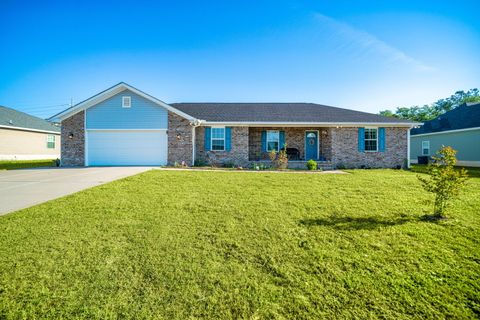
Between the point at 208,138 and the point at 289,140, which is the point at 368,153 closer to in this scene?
the point at 289,140

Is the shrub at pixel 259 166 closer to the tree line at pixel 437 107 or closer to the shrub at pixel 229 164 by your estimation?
the shrub at pixel 229 164

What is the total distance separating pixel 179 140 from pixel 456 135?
75.9 ft

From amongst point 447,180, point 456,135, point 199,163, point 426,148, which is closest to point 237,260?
point 447,180

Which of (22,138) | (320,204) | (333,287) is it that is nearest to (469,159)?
(320,204)

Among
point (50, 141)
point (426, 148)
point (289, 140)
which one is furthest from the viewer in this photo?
point (50, 141)

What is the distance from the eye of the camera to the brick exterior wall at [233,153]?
47.6 feet

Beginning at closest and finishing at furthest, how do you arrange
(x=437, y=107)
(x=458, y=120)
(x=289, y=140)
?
(x=289, y=140) < (x=458, y=120) < (x=437, y=107)

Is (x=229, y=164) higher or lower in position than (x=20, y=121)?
lower

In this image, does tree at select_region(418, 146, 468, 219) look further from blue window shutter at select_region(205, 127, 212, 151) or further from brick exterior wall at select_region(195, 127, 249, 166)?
blue window shutter at select_region(205, 127, 212, 151)

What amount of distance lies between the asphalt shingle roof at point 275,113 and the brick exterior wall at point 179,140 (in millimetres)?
1539

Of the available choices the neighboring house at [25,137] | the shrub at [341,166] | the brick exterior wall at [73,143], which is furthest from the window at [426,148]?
the neighboring house at [25,137]

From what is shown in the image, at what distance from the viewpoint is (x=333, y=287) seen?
8.95 feet

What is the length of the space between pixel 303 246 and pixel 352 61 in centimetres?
1457

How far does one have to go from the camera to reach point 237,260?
329 centimetres
